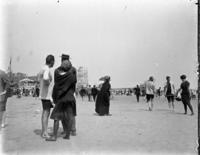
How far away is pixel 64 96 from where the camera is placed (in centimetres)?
751

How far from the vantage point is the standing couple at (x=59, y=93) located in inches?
294

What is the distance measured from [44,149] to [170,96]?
29.1ft

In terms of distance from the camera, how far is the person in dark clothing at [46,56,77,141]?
7480mm

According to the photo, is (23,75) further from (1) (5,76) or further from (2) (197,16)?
(2) (197,16)

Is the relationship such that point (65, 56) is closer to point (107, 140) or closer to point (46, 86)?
point (46, 86)

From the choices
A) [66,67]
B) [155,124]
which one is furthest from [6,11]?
[155,124]

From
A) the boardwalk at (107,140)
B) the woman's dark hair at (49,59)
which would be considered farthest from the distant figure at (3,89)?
the woman's dark hair at (49,59)

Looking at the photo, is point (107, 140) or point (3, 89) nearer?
point (107, 140)

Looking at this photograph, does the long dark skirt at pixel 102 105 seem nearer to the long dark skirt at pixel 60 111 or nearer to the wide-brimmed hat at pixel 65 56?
the long dark skirt at pixel 60 111

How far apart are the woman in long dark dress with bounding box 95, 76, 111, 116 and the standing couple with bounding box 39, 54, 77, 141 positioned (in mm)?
5097

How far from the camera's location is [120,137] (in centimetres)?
765

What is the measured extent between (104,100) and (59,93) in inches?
221

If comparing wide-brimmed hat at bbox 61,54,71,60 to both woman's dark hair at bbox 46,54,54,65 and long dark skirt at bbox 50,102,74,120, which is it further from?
long dark skirt at bbox 50,102,74,120

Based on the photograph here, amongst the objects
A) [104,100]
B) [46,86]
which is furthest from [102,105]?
[46,86]
